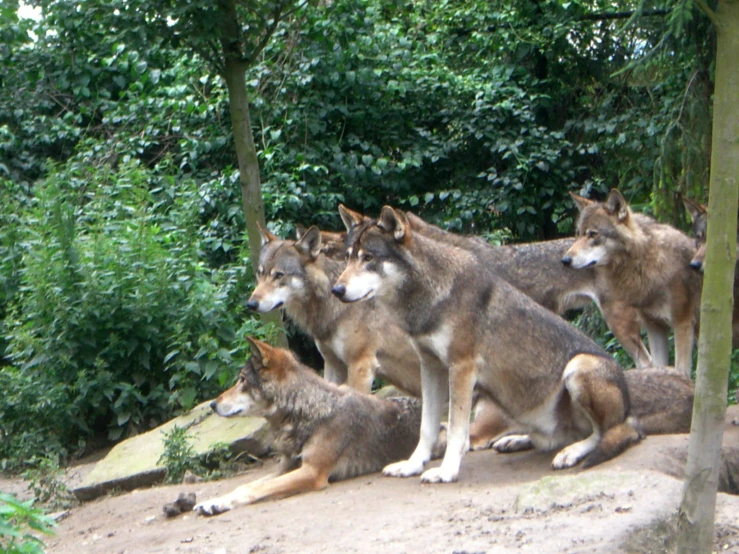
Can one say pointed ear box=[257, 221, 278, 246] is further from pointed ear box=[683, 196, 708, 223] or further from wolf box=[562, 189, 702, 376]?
pointed ear box=[683, 196, 708, 223]

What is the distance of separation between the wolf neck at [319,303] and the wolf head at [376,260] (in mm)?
1604

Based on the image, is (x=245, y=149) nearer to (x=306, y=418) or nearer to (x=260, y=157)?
(x=306, y=418)

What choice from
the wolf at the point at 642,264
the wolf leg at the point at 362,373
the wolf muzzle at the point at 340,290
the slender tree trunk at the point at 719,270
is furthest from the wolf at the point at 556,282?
the slender tree trunk at the point at 719,270

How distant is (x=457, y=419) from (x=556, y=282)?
3.05 meters

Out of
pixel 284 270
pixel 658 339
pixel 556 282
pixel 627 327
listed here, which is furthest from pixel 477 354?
pixel 658 339

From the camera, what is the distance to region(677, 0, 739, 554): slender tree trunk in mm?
3637

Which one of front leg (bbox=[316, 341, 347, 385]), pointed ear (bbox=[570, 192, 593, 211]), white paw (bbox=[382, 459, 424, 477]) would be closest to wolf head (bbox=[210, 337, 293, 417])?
white paw (bbox=[382, 459, 424, 477])

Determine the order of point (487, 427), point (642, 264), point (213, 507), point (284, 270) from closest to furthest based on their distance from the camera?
point (213, 507), point (487, 427), point (284, 270), point (642, 264)

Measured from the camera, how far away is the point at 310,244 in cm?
830

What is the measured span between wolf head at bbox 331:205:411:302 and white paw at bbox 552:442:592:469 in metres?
1.60

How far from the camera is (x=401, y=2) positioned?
810 cm

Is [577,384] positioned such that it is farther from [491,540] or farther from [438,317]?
Answer: [491,540]

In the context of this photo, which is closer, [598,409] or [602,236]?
[598,409]

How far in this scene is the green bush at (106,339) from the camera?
30.9 ft
